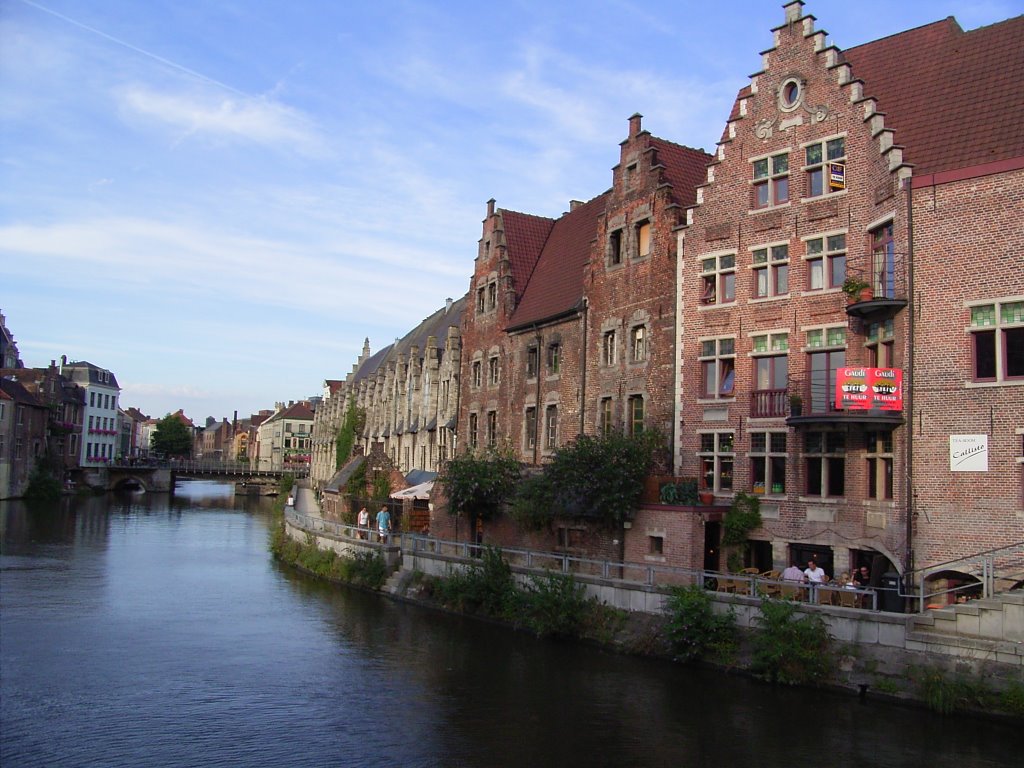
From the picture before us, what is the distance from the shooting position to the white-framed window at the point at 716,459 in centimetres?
2586

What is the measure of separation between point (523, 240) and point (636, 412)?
14505 millimetres

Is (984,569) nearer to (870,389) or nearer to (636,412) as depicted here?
(870,389)

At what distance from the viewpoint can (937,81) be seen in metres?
23.3

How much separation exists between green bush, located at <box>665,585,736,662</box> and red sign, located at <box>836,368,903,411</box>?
5731 millimetres

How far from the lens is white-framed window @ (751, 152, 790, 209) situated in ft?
82.9

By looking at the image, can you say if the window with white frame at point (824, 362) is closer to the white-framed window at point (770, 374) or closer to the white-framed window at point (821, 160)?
the white-framed window at point (770, 374)

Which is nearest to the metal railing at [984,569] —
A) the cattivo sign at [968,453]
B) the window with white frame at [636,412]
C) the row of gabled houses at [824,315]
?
the row of gabled houses at [824,315]

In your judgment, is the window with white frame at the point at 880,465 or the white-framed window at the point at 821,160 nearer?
the window with white frame at the point at 880,465

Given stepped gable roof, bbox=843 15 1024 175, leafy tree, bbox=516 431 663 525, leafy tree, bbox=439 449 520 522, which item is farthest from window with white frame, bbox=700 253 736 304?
leafy tree, bbox=439 449 520 522

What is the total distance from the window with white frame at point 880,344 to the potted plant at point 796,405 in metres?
1.89

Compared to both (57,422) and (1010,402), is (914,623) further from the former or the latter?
(57,422)

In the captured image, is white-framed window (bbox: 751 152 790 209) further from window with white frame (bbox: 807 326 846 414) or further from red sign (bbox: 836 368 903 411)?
red sign (bbox: 836 368 903 411)

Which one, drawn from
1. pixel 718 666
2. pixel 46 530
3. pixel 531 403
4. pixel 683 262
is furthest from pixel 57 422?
pixel 718 666

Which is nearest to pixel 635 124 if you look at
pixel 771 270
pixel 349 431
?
pixel 771 270
